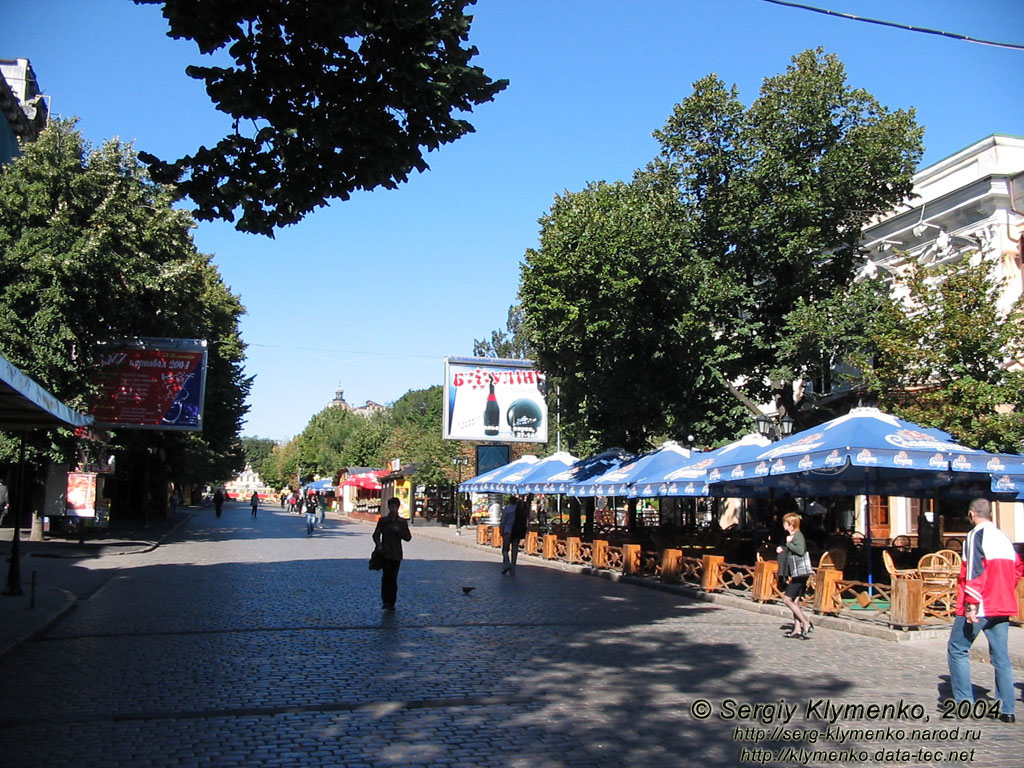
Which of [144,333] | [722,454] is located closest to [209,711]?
[722,454]

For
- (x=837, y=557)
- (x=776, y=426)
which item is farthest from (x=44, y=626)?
(x=776, y=426)

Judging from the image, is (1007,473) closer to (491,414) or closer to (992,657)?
(992,657)

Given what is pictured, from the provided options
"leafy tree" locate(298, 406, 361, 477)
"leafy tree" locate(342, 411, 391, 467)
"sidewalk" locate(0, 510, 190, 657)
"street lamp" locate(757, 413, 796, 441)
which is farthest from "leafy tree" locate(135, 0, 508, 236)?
"leafy tree" locate(298, 406, 361, 477)

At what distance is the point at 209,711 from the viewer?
7.44m

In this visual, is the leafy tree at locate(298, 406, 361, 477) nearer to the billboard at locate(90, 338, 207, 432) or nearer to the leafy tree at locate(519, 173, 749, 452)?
the billboard at locate(90, 338, 207, 432)

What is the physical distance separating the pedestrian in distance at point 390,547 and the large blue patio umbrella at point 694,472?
20.4 ft

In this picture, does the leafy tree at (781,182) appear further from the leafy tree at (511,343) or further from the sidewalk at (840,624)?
the leafy tree at (511,343)

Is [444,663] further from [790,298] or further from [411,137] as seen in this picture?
[790,298]

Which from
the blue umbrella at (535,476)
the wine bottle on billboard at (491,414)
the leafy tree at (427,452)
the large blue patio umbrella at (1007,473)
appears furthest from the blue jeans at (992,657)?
the leafy tree at (427,452)

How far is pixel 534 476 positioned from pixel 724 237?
936 cm

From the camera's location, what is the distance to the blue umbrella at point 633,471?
67.2 ft

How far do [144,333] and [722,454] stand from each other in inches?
842

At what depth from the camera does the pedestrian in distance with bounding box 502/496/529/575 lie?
67.2 feet

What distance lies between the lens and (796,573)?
480 inches
